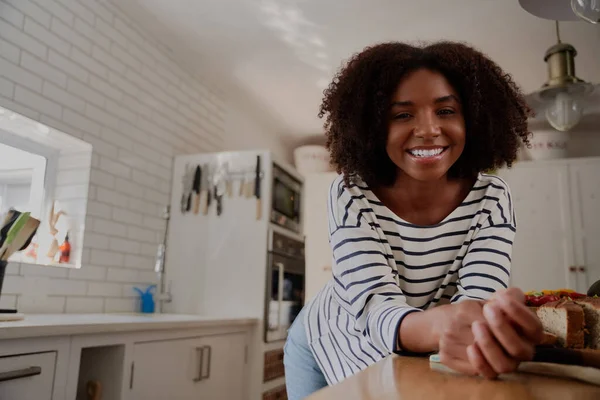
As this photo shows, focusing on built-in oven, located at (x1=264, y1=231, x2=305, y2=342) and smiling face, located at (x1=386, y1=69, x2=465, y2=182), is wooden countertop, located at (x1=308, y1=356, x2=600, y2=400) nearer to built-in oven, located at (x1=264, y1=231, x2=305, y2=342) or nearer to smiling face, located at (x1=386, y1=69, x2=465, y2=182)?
smiling face, located at (x1=386, y1=69, x2=465, y2=182)

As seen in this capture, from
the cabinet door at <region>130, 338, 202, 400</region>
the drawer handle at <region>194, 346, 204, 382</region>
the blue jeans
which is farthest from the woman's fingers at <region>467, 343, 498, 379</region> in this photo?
the drawer handle at <region>194, 346, 204, 382</region>

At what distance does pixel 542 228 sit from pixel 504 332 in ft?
12.2

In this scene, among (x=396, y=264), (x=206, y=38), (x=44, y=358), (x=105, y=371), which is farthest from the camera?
(x=206, y=38)

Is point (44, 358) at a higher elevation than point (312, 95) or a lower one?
lower

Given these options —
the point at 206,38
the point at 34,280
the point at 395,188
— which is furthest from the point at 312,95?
the point at 395,188

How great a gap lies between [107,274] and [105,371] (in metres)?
0.79

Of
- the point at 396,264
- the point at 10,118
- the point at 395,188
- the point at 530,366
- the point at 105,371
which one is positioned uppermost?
the point at 10,118

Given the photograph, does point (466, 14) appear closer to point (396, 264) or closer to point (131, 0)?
point (131, 0)

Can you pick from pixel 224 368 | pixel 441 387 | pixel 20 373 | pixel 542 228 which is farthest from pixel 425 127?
pixel 542 228

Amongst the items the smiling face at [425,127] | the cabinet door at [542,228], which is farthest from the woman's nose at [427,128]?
the cabinet door at [542,228]

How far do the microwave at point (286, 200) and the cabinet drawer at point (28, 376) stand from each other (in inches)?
64.0

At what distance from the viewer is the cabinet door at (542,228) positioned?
3748 millimetres

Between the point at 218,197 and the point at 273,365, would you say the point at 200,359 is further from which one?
the point at 218,197

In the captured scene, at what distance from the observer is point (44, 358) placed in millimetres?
1536
